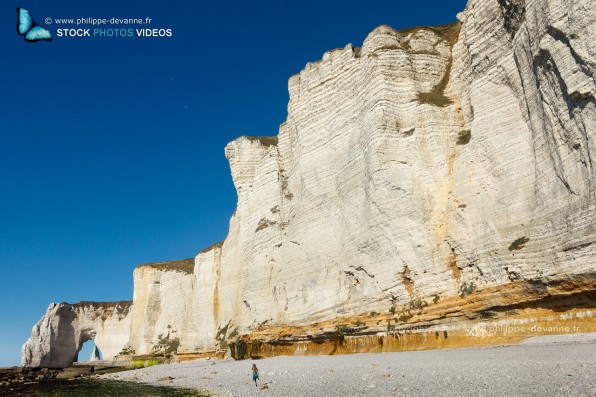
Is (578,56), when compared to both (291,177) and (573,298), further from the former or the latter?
(291,177)

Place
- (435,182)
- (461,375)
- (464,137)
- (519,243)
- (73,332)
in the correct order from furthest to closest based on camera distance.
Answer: (73,332) → (435,182) → (464,137) → (519,243) → (461,375)

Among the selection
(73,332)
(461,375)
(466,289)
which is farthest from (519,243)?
(73,332)

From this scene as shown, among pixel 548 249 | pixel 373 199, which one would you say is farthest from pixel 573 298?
pixel 373 199

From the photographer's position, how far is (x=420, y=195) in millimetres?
20938

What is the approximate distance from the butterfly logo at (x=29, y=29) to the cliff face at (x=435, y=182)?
14145mm

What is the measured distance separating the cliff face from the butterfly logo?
46.4ft

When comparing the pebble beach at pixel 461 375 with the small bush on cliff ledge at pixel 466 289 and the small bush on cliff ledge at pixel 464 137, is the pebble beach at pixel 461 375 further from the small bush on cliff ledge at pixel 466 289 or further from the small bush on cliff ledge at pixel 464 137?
the small bush on cliff ledge at pixel 464 137

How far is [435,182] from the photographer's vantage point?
2105 cm

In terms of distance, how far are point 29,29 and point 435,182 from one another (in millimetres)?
16681

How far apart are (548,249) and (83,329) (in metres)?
66.0

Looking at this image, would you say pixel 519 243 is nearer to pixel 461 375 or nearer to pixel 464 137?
pixel 464 137

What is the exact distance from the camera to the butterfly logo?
52.6 ft

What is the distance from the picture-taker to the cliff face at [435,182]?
14.7 m

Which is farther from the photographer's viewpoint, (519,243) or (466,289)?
(466,289)
